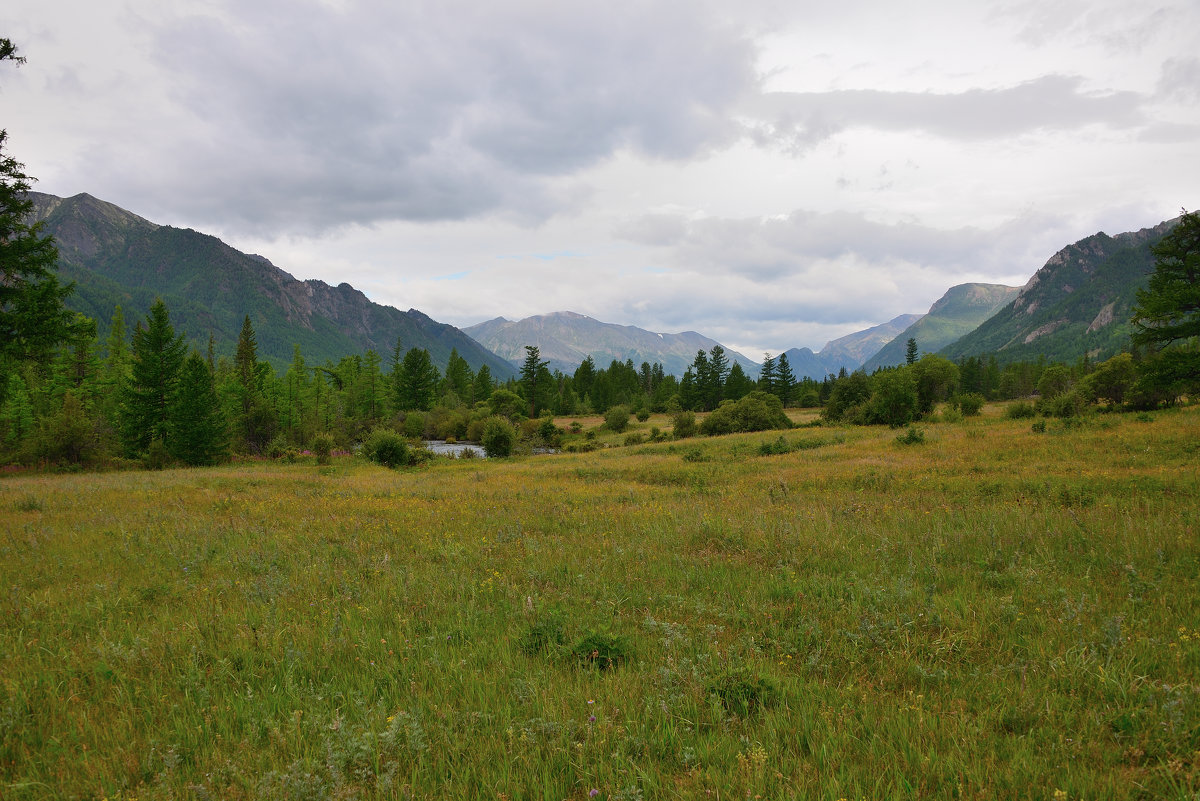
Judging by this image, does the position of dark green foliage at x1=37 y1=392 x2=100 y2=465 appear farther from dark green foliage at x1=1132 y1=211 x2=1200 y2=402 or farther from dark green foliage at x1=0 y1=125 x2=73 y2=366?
dark green foliage at x1=1132 y1=211 x2=1200 y2=402

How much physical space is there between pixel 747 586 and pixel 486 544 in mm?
4928

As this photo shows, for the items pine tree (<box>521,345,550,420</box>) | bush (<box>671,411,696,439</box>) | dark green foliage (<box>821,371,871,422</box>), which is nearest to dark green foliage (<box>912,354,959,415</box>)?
dark green foliage (<box>821,371,871,422</box>)

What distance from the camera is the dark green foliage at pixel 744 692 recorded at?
12.2 feet

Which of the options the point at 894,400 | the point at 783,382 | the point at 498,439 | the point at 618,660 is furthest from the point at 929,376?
the point at 783,382

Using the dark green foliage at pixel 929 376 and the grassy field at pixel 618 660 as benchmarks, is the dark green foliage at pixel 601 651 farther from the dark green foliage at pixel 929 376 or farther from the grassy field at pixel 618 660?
the dark green foliage at pixel 929 376

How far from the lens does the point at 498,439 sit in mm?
46031

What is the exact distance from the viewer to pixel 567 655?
4.69m

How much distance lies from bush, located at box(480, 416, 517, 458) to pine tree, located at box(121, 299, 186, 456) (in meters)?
25.5

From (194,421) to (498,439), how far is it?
24272mm

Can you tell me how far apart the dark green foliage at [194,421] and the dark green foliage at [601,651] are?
153 ft

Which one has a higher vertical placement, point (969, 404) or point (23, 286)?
point (23, 286)

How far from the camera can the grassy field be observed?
3025mm

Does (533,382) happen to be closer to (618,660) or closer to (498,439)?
Answer: (498,439)

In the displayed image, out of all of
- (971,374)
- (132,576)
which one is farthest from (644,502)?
(971,374)
